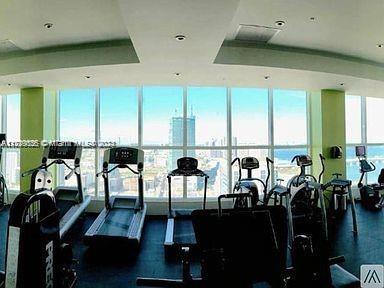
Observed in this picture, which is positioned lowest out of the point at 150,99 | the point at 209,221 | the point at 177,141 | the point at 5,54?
the point at 209,221

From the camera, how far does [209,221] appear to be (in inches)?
99.1

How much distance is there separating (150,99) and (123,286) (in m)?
4.40

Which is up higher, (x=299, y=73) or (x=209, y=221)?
(x=299, y=73)

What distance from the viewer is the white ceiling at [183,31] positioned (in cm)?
309

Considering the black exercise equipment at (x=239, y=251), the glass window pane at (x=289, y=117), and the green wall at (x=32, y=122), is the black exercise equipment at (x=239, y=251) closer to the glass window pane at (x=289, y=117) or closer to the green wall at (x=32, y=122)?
the green wall at (x=32, y=122)

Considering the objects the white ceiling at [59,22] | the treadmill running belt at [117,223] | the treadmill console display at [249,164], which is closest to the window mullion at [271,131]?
the treadmill console display at [249,164]

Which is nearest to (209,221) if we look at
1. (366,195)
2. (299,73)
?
Answer: (299,73)

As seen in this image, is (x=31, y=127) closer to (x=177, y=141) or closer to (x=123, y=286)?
(x=177, y=141)

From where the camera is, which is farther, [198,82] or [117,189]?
[117,189]

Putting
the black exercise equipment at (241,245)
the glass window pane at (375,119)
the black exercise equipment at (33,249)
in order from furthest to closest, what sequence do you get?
the glass window pane at (375,119)
the black exercise equipment at (241,245)
the black exercise equipment at (33,249)

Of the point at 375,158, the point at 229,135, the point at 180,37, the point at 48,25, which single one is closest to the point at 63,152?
the point at 48,25

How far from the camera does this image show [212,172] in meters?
6.82

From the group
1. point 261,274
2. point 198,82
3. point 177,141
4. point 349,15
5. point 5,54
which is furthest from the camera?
point 177,141

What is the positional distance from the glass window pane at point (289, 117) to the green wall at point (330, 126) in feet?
1.48
